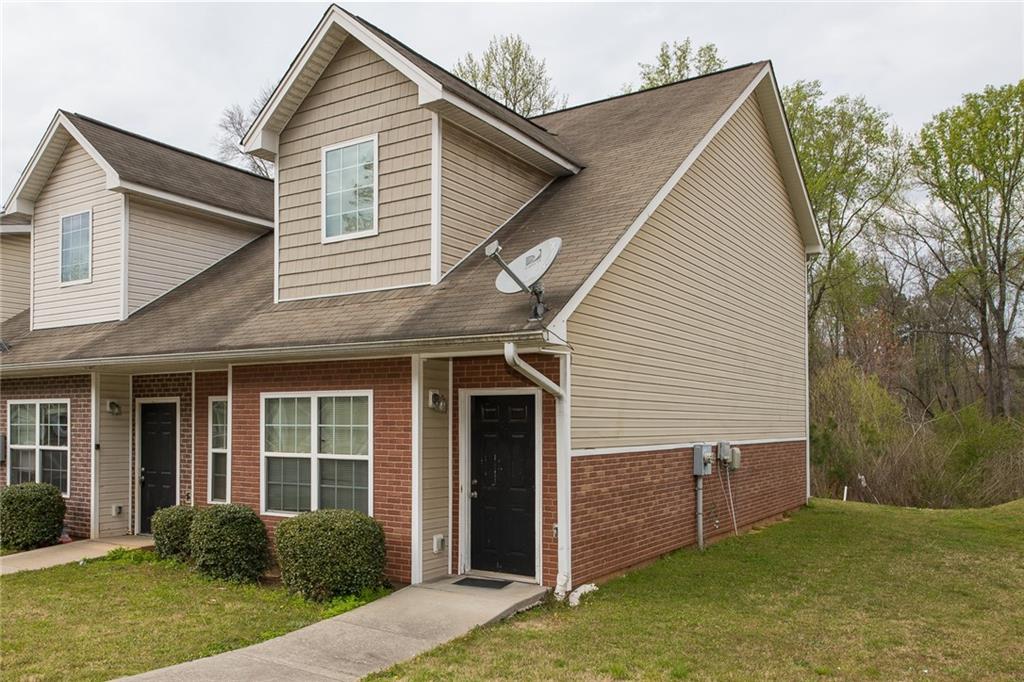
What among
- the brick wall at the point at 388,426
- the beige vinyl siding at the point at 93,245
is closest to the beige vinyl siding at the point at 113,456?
the beige vinyl siding at the point at 93,245

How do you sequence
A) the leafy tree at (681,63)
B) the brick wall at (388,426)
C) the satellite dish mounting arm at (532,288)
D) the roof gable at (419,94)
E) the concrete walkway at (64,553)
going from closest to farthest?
the satellite dish mounting arm at (532,288) < the brick wall at (388,426) < the roof gable at (419,94) < the concrete walkway at (64,553) < the leafy tree at (681,63)

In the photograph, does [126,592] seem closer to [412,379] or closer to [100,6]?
[412,379]

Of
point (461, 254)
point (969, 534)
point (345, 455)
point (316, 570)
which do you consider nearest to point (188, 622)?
point (316, 570)

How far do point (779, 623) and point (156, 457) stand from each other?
9.68 m

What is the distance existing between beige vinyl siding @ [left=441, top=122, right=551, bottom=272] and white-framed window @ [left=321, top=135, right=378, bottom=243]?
1.00 meters

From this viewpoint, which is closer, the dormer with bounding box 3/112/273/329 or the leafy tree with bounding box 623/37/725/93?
the dormer with bounding box 3/112/273/329

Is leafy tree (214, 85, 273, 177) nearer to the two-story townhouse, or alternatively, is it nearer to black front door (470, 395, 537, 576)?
the two-story townhouse

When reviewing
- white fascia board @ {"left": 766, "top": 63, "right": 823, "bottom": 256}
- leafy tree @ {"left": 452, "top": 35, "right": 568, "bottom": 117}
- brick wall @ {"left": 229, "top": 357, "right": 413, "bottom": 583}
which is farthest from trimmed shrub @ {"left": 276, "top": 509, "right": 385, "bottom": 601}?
leafy tree @ {"left": 452, "top": 35, "right": 568, "bottom": 117}

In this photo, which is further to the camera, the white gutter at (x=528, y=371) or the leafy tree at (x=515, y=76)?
the leafy tree at (x=515, y=76)

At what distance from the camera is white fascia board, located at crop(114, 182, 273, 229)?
13.3 meters

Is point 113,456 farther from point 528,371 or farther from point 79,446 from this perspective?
point 528,371

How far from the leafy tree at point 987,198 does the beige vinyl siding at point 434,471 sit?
24.7m

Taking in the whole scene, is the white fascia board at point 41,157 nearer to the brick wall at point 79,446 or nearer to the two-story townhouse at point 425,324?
the two-story townhouse at point 425,324

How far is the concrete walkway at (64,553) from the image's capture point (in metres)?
10.9
